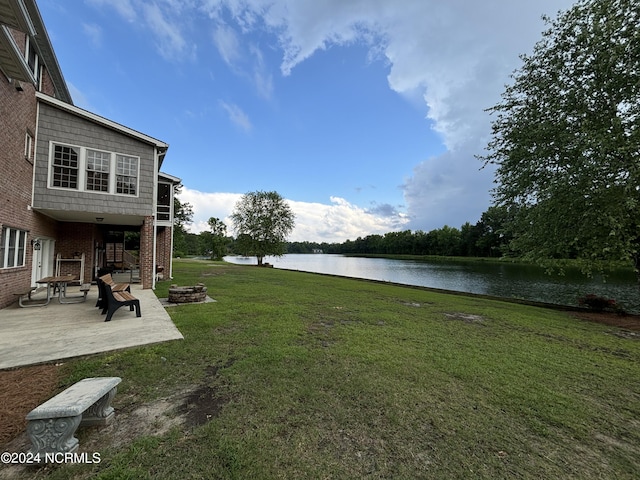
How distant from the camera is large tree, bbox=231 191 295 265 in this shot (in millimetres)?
40094

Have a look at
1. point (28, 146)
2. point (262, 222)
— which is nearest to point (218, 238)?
point (262, 222)

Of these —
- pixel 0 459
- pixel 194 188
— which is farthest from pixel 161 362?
pixel 194 188

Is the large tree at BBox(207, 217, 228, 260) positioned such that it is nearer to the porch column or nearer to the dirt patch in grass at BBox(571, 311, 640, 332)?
the porch column

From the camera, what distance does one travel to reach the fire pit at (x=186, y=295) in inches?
326

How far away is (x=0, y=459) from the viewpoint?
2254 mm

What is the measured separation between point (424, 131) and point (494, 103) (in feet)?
23.6

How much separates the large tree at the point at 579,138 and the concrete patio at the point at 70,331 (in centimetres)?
1313

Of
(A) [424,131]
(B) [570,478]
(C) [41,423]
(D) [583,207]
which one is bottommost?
(B) [570,478]

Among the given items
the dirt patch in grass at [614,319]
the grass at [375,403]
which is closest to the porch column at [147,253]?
the grass at [375,403]

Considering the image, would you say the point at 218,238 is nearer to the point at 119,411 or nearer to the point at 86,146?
the point at 86,146

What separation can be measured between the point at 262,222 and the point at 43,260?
3009 centimetres

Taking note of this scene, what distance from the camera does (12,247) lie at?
300 inches

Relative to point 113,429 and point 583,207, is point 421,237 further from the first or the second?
point 113,429

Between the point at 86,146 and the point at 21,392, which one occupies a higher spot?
Answer: the point at 86,146
